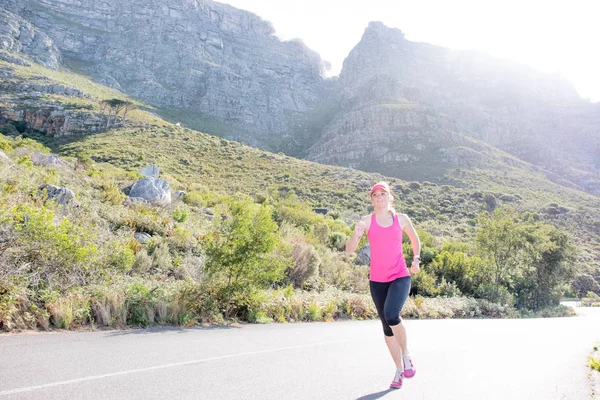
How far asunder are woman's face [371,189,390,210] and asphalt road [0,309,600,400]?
2.06 metres

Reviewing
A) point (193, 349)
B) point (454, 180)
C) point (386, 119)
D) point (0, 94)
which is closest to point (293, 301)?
point (193, 349)

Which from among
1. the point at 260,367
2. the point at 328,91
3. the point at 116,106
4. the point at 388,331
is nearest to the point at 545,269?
the point at 388,331

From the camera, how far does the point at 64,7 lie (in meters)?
132

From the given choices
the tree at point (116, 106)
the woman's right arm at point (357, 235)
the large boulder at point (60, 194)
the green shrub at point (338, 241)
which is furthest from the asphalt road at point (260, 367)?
Answer: the tree at point (116, 106)

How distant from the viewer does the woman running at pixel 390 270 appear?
12.8 feet

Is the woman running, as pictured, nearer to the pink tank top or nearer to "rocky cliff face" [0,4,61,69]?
the pink tank top

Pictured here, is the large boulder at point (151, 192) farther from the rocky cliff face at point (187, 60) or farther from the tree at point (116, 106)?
the rocky cliff face at point (187, 60)

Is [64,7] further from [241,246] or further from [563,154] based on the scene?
[563,154]

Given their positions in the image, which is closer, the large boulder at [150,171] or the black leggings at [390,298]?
the black leggings at [390,298]

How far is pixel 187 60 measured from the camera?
13400cm

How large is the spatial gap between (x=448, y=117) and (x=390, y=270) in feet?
360

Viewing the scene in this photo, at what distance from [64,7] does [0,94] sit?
98.7 meters

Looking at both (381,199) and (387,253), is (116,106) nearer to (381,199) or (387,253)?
(381,199)

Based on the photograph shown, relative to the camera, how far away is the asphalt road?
136 inches
